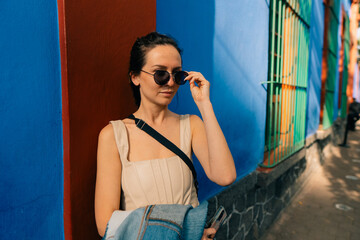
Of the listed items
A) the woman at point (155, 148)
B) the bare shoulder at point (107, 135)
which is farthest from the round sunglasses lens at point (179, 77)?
the bare shoulder at point (107, 135)

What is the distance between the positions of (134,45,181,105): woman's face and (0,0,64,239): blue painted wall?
434mm

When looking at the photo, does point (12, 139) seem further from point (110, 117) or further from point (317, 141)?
point (317, 141)

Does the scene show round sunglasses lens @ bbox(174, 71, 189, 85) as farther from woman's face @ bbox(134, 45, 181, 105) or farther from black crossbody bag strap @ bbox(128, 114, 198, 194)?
black crossbody bag strap @ bbox(128, 114, 198, 194)

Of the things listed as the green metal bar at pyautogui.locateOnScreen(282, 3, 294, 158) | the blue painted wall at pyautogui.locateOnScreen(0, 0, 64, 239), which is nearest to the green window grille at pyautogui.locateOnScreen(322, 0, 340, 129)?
the green metal bar at pyautogui.locateOnScreen(282, 3, 294, 158)

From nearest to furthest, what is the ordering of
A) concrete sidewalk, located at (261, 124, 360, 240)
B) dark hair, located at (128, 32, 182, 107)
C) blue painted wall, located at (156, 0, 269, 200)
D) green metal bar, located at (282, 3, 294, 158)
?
dark hair, located at (128, 32, 182, 107) → blue painted wall, located at (156, 0, 269, 200) → concrete sidewalk, located at (261, 124, 360, 240) → green metal bar, located at (282, 3, 294, 158)

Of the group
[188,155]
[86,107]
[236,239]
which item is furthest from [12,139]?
[236,239]

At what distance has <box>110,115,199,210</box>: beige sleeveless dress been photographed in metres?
1.24

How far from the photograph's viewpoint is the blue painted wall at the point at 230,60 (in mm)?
2092

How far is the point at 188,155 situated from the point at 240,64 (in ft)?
6.11

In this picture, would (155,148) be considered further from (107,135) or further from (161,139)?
(107,135)

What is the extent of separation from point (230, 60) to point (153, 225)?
209 cm

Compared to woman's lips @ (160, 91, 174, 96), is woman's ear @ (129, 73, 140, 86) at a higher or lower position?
higher

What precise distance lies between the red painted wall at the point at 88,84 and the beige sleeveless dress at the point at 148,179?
0.18 metres

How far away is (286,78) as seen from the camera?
160 inches
